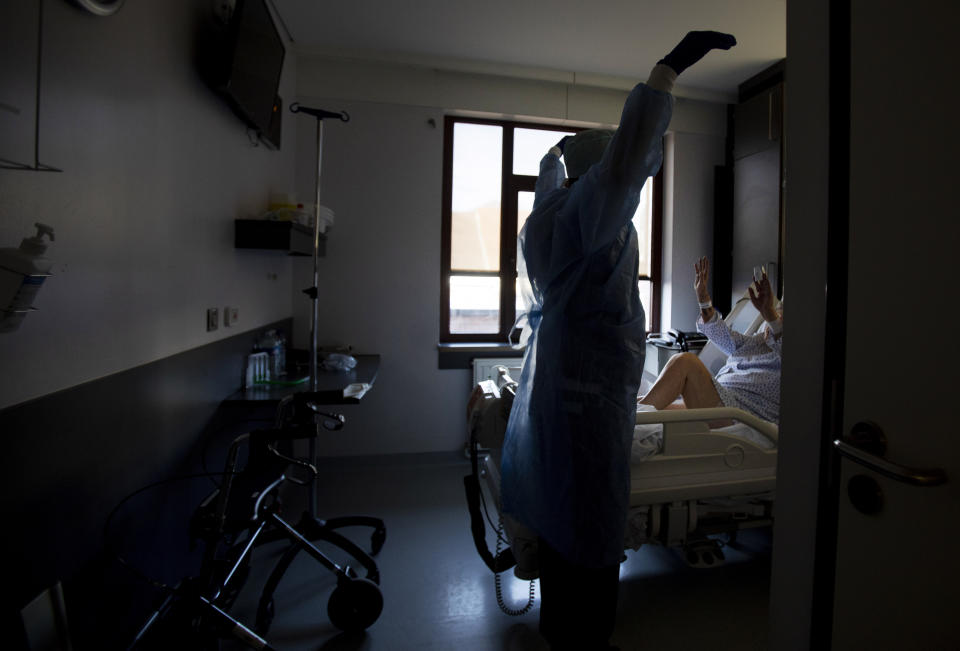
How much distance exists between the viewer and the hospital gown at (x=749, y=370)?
6.43ft

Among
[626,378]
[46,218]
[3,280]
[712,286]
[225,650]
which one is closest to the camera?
[3,280]

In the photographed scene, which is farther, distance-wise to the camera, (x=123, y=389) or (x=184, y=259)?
(x=184, y=259)

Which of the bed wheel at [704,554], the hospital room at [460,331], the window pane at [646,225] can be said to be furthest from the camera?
the window pane at [646,225]

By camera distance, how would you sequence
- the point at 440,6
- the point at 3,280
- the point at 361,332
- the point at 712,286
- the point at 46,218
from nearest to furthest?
the point at 3,280
the point at 46,218
the point at 440,6
the point at 361,332
the point at 712,286

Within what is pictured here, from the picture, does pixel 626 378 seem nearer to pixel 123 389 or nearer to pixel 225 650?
pixel 123 389

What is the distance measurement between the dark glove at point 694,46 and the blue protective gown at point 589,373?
148 mm

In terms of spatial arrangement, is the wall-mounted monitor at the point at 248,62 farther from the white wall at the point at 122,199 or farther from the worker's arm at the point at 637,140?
the worker's arm at the point at 637,140

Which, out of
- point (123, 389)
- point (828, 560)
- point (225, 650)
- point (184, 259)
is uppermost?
point (184, 259)

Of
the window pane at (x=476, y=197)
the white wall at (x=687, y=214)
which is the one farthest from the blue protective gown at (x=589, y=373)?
the white wall at (x=687, y=214)

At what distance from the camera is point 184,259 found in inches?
60.0

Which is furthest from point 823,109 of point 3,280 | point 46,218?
point 46,218

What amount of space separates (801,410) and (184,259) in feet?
5.92

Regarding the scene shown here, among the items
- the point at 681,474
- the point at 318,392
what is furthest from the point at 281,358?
the point at 681,474

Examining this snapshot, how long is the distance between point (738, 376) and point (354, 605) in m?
1.96
